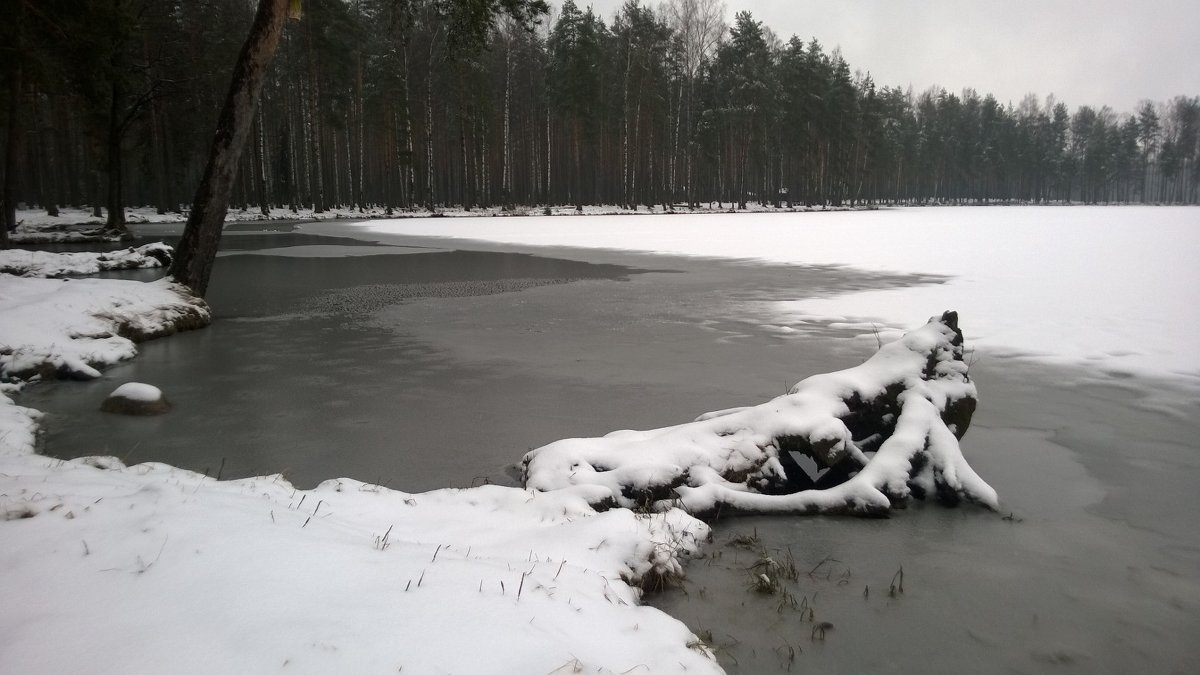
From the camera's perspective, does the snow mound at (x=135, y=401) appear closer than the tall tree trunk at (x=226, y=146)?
Yes

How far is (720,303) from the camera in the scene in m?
11.2

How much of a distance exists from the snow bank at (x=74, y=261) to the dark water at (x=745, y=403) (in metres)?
5.51

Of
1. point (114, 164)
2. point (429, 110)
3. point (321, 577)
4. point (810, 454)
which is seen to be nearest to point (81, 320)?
point (321, 577)

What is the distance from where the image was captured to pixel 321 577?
91.2 inches

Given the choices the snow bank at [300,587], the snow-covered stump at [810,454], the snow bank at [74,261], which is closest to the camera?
the snow bank at [300,587]

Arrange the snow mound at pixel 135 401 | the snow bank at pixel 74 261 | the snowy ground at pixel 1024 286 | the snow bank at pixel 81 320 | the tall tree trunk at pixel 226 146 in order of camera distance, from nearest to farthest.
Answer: the snow mound at pixel 135 401 < the snow bank at pixel 81 320 < the snowy ground at pixel 1024 286 < the tall tree trunk at pixel 226 146 < the snow bank at pixel 74 261

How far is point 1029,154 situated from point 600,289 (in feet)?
337

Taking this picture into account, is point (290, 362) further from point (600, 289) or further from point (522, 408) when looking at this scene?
point (600, 289)

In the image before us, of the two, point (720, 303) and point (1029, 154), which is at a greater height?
point (1029, 154)

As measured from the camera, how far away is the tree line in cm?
2391

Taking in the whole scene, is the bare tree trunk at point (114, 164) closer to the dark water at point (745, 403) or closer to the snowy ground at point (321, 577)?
the dark water at point (745, 403)

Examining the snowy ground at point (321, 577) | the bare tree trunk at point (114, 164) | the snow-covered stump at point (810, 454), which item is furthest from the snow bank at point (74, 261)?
the snow-covered stump at point (810, 454)

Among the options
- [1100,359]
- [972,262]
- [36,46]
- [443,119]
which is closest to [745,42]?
[443,119]

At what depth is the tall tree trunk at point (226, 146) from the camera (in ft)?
30.8
